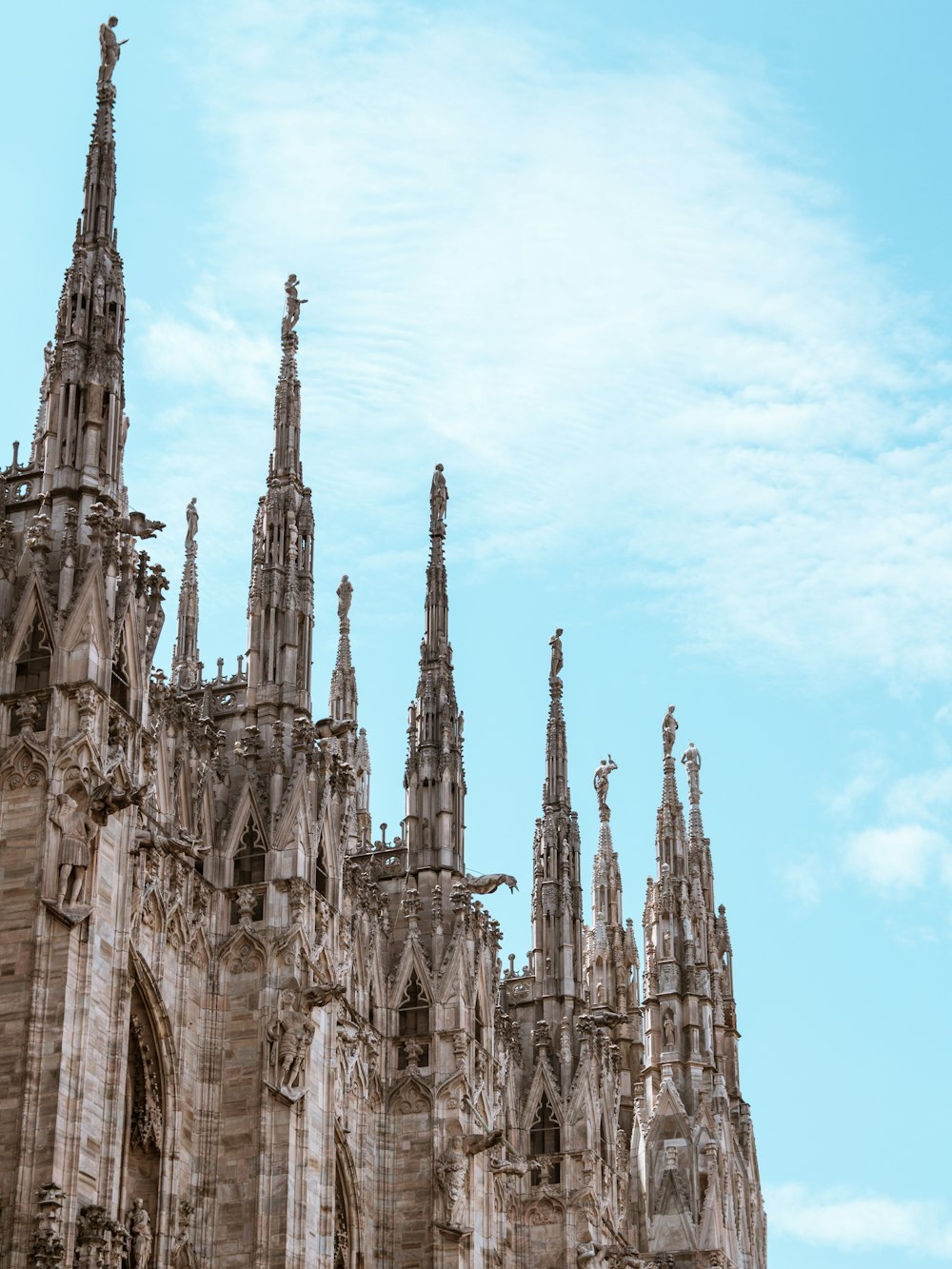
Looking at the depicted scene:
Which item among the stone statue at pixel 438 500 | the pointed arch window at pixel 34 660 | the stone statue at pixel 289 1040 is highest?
the stone statue at pixel 438 500

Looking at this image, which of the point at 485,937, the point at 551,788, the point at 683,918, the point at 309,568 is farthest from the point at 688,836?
the point at 309,568

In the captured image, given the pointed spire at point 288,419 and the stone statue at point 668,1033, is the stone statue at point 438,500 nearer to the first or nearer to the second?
the pointed spire at point 288,419

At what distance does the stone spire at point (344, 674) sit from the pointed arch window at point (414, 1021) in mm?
18697

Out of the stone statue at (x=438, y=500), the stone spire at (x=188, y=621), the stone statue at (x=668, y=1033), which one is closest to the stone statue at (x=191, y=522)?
the stone spire at (x=188, y=621)

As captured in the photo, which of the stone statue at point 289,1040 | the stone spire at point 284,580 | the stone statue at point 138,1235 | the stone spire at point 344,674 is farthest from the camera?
the stone spire at point 344,674

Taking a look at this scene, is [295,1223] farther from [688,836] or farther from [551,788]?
[688,836]

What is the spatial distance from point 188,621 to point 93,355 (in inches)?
918

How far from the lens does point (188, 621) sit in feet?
217

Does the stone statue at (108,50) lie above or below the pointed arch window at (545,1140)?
above

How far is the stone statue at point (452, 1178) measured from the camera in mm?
52031

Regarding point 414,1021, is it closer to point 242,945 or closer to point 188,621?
point 242,945

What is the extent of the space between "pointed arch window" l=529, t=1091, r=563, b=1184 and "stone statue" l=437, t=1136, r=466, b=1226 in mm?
8228

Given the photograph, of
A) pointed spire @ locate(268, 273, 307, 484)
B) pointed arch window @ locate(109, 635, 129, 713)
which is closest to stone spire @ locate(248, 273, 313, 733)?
pointed spire @ locate(268, 273, 307, 484)

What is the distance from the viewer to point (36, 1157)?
118 feet
